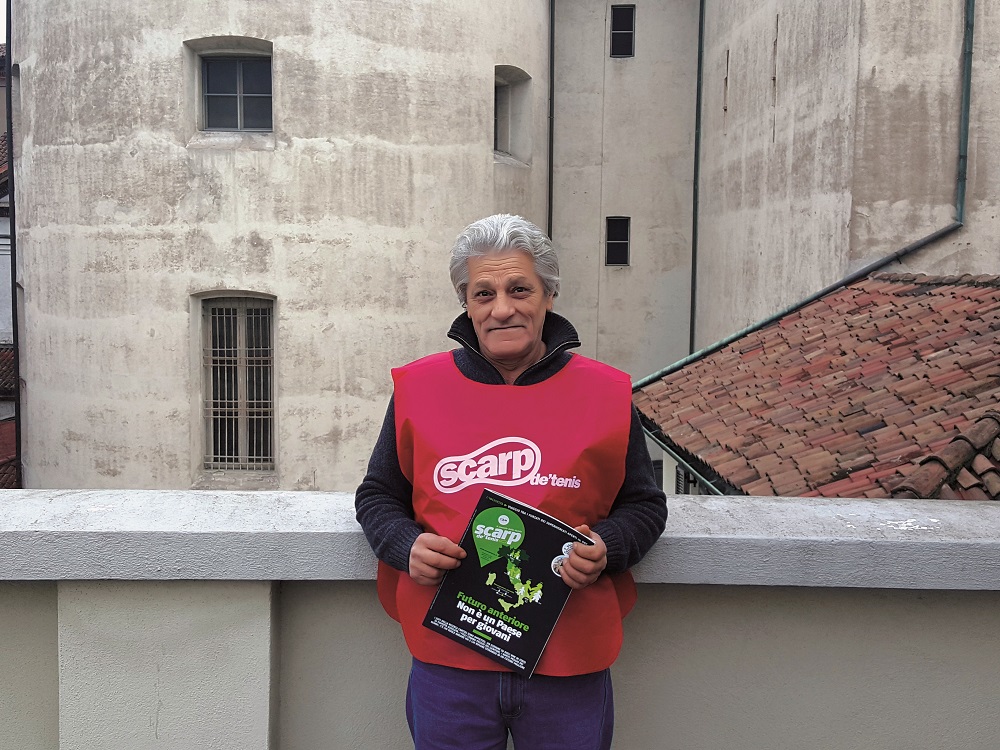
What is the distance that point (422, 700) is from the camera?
7.25ft

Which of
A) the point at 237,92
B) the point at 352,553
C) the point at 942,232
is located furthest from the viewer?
the point at 237,92

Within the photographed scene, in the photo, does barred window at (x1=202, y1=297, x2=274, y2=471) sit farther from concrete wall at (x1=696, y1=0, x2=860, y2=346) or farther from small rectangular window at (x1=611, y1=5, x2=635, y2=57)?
small rectangular window at (x1=611, y1=5, x2=635, y2=57)

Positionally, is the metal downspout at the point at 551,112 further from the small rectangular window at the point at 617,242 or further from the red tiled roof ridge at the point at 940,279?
the red tiled roof ridge at the point at 940,279

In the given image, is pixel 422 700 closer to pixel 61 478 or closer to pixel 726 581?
pixel 726 581

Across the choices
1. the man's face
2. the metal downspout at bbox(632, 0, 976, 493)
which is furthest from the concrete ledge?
the metal downspout at bbox(632, 0, 976, 493)

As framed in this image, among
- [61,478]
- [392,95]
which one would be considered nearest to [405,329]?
[392,95]

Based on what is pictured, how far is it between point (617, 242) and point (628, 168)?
4.07 feet

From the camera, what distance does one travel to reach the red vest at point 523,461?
216 centimetres

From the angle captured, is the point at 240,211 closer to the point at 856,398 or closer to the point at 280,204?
the point at 280,204

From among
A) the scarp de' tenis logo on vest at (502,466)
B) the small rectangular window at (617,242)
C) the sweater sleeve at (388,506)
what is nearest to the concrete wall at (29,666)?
the sweater sleeve at (388,506)

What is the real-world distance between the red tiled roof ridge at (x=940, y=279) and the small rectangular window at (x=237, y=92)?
7.33 meters

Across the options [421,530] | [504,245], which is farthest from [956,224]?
[421,530]

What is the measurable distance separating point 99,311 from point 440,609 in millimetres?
11343

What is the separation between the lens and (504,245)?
7.69ft
